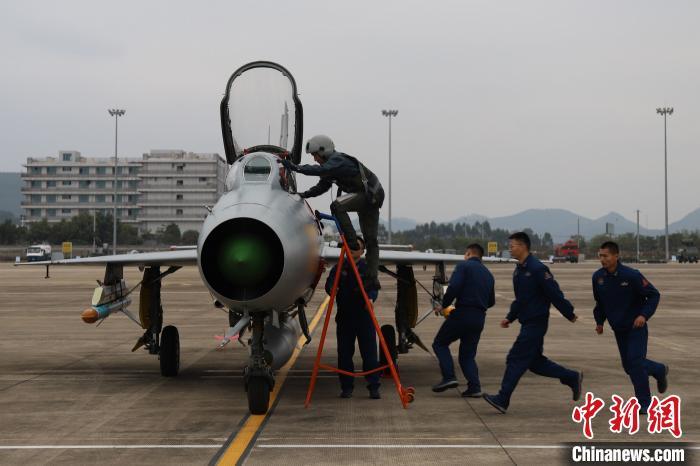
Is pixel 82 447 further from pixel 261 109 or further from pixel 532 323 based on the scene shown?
pixel 261 109

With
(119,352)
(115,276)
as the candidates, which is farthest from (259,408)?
(119,352)

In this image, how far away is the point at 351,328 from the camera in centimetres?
1023

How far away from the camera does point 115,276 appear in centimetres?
1273

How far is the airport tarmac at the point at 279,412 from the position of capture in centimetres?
723

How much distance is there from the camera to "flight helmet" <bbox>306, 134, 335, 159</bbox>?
1009 centimetres

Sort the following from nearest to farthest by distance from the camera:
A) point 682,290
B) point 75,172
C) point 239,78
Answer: point 239,78 < point 682,290 < point 75,172

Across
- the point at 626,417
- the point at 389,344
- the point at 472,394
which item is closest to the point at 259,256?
the point at 472,394

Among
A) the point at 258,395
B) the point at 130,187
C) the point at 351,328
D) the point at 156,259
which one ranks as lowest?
the point at 258,395

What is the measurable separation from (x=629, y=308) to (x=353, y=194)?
3359mm

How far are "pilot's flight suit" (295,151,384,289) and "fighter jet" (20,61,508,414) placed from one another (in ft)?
1.26

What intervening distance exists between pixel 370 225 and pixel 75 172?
193161 mm

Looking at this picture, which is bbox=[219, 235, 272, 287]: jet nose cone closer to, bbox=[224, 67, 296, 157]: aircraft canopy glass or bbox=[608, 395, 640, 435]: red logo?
bbox=[224, 67, 296, 157]: aircraft canopy glass

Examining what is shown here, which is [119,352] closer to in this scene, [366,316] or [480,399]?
[366,316]

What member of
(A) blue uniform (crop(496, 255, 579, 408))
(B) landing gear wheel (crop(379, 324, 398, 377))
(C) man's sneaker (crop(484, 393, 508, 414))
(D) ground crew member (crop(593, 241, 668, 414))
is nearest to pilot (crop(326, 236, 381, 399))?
(C) man's sneaker (crop(484, 393, 508, 414))
